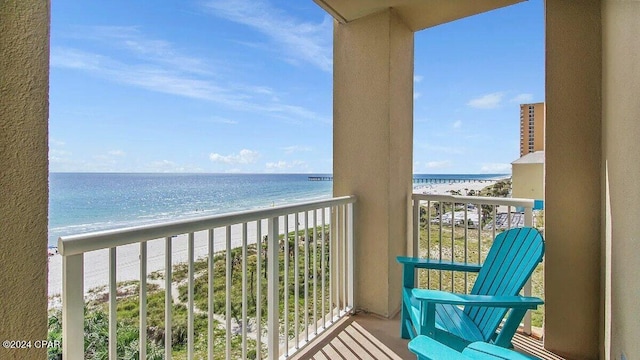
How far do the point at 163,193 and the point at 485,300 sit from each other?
20830 millimetres

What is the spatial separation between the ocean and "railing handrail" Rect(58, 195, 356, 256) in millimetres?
9843

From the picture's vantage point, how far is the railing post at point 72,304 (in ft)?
3.49

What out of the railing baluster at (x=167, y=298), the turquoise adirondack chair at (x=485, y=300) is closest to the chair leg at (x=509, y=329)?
the turquoise adirondack chair at (x=485, y=300)

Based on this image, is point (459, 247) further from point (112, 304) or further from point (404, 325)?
point (112, 304)

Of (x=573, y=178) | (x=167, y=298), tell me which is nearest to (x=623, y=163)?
(x=573, y=178)

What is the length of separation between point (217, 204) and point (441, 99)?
1224 centimetres

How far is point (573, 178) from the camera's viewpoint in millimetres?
2094

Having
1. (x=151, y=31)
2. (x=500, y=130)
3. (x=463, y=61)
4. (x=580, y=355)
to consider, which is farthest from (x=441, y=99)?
(x=151, y=31)

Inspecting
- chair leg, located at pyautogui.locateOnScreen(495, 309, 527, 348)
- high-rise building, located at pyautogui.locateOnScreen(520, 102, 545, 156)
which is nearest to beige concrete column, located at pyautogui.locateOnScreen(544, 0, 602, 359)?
high-rise building, located at pyautogui.locateOnScreen(520, 102, 545, 156)

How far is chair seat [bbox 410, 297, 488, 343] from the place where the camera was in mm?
1806

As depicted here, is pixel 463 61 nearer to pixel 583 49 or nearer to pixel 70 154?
pixel 583 49

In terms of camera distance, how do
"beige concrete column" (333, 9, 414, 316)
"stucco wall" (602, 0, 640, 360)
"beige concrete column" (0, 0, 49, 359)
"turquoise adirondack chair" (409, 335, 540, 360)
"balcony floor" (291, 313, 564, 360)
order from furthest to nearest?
"beige concrete column" (333, 9, 414, 316) → "balcony floor" (291, 313, 564, 360) → "stucco wall" (602, 0, 640, 360) → "turquoise adirondack chair" (409, 335, 540, 360) → "beige concrete column" (0, 0, 49, 359)

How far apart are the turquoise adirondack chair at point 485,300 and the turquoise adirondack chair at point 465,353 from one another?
491mm

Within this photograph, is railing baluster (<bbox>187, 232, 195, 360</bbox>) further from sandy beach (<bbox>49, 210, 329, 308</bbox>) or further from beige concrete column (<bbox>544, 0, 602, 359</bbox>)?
beige concrete column (<bbox>544, 0, 602, 359</bbox>)
